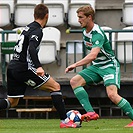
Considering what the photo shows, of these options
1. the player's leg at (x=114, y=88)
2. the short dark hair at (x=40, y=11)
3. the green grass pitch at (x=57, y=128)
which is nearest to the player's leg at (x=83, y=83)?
the player's leg at (x=114, y=88)

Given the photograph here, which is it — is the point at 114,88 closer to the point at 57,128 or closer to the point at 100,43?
the point at 100,43

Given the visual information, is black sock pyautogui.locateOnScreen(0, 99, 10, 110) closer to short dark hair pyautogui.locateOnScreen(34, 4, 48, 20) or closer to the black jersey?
the black jersey

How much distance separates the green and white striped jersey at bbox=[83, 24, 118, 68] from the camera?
10648 mm

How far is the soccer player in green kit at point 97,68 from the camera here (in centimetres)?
1065

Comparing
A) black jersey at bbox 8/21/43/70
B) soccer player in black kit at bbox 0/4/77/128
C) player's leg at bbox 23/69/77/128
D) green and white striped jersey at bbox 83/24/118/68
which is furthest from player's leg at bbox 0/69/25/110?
green and white striped jersey at bbox 83/24/118/68

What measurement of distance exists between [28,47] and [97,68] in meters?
1.26

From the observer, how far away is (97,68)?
11.0m

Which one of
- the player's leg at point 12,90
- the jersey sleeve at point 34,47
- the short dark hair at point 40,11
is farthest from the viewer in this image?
the player's leg at point 12,90

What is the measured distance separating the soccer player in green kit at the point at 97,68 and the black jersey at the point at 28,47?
82 cm

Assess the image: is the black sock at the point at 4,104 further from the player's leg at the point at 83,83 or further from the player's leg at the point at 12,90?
the player's leg at the point at 83,83

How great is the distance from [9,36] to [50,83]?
4.85 meters

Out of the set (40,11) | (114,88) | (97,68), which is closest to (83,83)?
(97,68)

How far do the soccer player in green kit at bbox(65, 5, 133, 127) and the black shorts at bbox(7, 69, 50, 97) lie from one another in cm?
72

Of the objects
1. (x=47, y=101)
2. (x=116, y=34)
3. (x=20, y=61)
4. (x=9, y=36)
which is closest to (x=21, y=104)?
(x=47, y=101)
